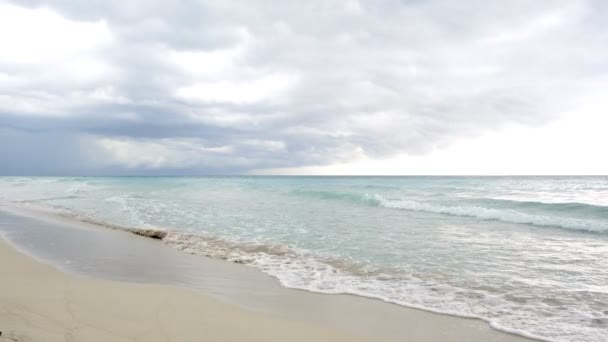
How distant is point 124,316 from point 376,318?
11.1 feet

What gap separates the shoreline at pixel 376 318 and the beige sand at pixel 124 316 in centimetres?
31

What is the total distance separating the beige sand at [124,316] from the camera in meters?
3.92

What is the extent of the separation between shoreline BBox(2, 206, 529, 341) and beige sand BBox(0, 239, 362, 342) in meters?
0.31

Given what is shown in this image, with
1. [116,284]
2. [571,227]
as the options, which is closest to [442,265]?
[116,284]

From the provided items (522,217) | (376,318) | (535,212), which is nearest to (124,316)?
(376,318)

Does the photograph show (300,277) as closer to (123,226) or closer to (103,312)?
(103,312)

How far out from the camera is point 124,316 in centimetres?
450

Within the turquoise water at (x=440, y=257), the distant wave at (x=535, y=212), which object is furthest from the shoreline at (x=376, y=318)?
the distant wave at (x=535, y=212)

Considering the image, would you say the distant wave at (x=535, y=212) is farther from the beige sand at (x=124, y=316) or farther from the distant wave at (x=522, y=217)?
→ the beige sand at (x=124, y=316)

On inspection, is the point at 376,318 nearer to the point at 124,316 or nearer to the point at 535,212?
the point at 124,316

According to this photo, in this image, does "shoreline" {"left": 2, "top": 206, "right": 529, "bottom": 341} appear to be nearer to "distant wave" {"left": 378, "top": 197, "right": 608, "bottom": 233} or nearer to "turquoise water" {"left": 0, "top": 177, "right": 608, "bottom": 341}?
"turquoise water" {"left": 0, "top": 177, "right": 608, "bottom": 341}

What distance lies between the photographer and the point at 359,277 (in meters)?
7.34

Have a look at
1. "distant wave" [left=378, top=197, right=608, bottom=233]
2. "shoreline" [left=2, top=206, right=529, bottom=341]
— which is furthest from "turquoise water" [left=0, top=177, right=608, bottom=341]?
"shoreline" [left=2, top=206, right=529, bottom=341]

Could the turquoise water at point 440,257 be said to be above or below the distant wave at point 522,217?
below
